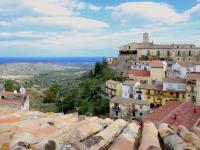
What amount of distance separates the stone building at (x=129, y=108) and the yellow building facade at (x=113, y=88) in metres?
4.35

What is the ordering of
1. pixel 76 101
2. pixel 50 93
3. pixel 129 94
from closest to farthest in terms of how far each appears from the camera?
pixel 129 94
pixel 76 101
pixel 50 93

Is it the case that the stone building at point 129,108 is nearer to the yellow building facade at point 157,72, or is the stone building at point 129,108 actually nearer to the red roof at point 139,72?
the yellow building facade at point 157,72

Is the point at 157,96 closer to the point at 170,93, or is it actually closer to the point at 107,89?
the point at 170,93

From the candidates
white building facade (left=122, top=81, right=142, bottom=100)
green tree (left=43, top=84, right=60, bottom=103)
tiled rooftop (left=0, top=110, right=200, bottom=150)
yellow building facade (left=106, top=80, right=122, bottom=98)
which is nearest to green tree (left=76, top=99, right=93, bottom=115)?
yellow building facade (left=106, top=80, right=122, bottom=98)

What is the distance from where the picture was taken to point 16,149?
4.71 meters

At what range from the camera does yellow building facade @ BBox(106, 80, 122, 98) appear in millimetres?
45341

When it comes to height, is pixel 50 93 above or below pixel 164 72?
below

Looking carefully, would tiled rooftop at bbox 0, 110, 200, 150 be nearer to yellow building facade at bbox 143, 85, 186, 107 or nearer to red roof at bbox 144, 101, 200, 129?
red roof at bbox 144, 101, 200, 129

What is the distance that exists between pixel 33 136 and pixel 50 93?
6398cm

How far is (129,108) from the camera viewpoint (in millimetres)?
39812

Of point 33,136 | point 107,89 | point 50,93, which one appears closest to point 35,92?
point 50,93

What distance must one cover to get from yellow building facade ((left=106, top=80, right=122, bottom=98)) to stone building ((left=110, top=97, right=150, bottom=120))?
4348mm

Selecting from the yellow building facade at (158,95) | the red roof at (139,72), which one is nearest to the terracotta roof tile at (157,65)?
the red roof at (139,72)

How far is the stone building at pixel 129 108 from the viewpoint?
39.4 m
